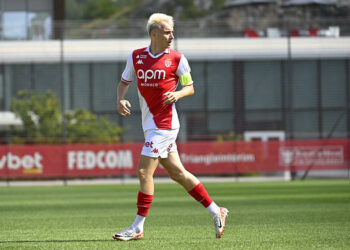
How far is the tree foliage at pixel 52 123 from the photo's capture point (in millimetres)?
31266

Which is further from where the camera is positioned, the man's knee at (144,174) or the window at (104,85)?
the window at (104,85)

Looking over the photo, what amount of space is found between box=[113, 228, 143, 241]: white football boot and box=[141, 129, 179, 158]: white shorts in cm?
72

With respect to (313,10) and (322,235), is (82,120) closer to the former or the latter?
(313,10)

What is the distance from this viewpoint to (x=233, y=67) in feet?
128

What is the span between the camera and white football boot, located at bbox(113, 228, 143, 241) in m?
7.09

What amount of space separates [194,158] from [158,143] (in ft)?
66.7

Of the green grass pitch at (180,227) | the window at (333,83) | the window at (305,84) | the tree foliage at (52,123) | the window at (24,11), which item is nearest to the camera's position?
the green grass pitch at (180,227)

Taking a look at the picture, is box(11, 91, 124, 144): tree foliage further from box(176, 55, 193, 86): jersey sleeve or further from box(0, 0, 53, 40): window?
box(176, 55, 193, 86): jersey sleeve

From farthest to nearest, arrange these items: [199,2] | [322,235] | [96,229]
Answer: [199,2] → [96,229] → [322,235]

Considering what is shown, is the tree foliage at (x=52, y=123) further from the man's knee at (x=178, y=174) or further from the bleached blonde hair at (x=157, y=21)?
the bleached blonde hair at (x=157, y=21)

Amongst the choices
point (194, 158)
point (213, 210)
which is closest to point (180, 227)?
point (213, 210)

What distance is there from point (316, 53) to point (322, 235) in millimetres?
29759

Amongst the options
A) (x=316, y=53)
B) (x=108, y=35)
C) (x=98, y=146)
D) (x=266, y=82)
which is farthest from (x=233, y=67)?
(x=98, y=146)

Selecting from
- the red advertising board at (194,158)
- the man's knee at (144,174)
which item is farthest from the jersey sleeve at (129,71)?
the red advertising board at (194,158)
